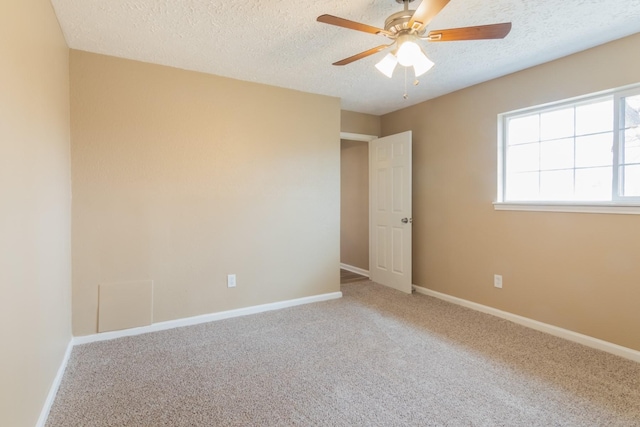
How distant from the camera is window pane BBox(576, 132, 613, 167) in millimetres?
A: 2521

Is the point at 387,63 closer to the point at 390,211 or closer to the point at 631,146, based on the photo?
the point at 631,146

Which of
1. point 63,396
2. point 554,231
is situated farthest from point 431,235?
point 63,396

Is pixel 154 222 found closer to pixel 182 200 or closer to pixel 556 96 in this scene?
pixel 182 200

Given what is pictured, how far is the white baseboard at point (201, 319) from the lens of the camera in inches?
105

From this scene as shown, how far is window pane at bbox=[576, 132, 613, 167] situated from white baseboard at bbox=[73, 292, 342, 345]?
2.68m

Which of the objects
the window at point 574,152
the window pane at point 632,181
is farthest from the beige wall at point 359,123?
the window pane at point 632,181

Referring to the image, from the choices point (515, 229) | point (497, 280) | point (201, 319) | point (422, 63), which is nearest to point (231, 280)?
point (201, 319)

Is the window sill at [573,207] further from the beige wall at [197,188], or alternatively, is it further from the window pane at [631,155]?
the beige wall at [197,188]

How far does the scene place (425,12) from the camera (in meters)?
1.62

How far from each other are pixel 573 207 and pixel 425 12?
208 cm

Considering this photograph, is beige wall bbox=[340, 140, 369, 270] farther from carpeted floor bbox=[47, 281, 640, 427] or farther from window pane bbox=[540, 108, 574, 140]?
window pane bbox=[540, 108, 574, 140]

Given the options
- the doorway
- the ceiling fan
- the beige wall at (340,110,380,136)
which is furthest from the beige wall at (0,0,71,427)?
the doorway

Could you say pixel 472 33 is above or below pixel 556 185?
above

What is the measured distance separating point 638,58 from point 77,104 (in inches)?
165
